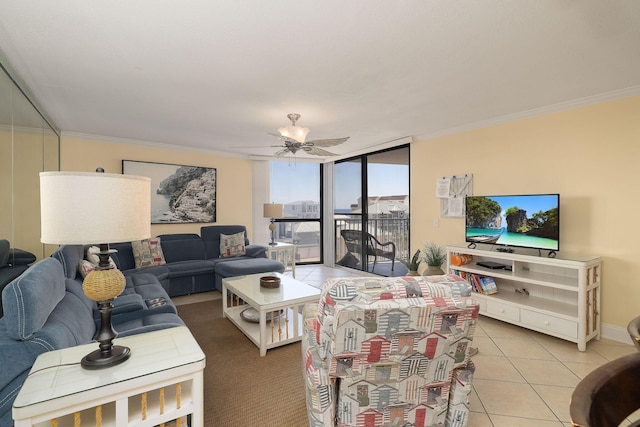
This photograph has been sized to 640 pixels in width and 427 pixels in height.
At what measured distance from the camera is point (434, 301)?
1.33 meters

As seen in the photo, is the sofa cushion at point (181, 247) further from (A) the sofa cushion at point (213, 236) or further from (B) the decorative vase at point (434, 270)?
(B) the decorative vase at point (434, 270)

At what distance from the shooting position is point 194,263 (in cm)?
442

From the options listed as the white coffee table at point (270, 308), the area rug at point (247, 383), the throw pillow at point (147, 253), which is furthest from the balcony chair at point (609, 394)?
the throw pillow at point (147, 253)

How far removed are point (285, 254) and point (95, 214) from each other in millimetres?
4735

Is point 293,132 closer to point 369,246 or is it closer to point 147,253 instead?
point 147,253

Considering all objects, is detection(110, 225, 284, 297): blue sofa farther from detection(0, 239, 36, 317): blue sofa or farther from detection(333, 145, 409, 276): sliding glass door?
detection(333, 145, 409, 276): sliding glass door

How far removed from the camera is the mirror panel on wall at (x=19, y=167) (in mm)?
2199

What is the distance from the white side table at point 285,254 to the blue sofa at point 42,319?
3045 mm

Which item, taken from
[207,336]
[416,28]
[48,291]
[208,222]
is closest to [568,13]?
[416,28]

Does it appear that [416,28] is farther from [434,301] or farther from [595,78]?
[595,78]

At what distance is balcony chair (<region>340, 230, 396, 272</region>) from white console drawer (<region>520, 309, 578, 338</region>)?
7.89ft

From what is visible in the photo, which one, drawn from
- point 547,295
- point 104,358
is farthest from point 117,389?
point 547,295

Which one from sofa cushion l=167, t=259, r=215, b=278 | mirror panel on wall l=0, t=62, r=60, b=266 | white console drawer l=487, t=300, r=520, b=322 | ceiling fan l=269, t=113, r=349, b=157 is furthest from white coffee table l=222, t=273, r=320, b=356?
white console drawer l=487, t=300, r=520, b=322

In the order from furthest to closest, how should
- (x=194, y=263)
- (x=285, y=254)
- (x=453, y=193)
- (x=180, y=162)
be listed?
(x=285, y=254) → (x=180, y=162) → (x=194, y=263) → (x=453, y=193)
